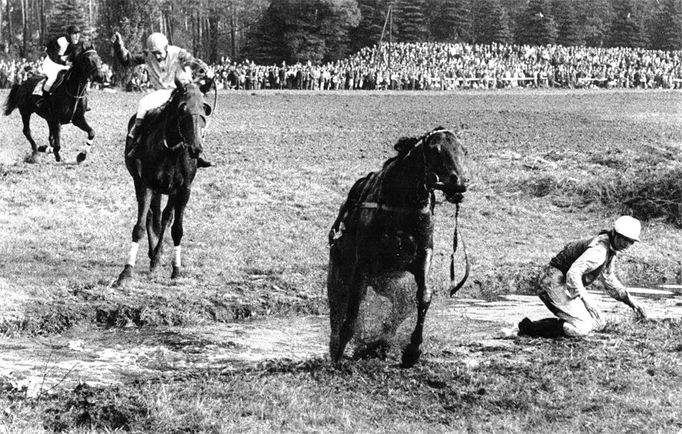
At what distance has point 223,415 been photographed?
7301 millimetres

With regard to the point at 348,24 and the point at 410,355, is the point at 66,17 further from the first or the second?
the point at 410,355

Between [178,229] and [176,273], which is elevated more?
[178,229]

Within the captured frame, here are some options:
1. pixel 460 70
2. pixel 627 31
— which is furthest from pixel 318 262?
pixel 627 31

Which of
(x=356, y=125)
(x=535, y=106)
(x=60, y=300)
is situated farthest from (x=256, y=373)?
(x=535, y=106)

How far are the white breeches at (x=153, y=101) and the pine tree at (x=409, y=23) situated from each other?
56.7 metres

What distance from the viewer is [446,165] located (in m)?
8.20

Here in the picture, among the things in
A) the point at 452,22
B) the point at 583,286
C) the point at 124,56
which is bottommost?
the point at 583,286

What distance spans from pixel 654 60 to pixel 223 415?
59241 mm

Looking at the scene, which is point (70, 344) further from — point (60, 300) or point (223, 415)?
point (223, 415)

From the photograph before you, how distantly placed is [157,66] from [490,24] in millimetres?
61162

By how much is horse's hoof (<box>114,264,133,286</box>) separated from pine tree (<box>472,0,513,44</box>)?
6076 centimetres

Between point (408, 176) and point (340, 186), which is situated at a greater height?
point (408, 176)

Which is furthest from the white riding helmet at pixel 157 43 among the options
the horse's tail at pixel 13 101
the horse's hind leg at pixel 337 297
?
the horse's tail at pixel 13 101

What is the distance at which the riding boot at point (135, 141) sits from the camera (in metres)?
13.1
